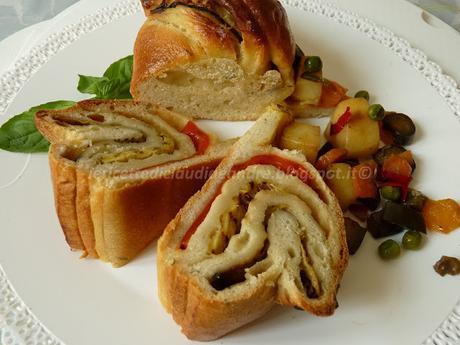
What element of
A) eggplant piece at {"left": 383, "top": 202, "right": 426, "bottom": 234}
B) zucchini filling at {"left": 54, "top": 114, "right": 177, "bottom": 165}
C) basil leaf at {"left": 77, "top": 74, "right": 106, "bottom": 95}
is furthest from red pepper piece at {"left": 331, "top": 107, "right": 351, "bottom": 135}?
basil leaf at {"left": 77, "top": 74, "right": 106, "bottom": 95}

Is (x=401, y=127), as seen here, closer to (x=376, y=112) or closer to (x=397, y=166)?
(x=376, y=112)

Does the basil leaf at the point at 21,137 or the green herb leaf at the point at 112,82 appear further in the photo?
the green herb leaf at the point at 112,82

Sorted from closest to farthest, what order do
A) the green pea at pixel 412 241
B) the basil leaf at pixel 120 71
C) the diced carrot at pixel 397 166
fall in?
the green pea at pixel 412 241 → the diced carrot at pixel 397 166 → the basil leaf at pixel 120 71

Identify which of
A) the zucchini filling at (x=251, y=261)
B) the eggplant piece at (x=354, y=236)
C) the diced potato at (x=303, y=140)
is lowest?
the zucchini filling at (x=251, y=261)

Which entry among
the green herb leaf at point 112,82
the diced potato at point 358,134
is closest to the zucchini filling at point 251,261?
the diced potato at point 358,134

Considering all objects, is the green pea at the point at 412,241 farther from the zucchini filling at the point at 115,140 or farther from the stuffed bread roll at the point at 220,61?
the zucchini filling at the point at 115,140

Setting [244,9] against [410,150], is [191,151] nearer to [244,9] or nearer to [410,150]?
[244,9]
